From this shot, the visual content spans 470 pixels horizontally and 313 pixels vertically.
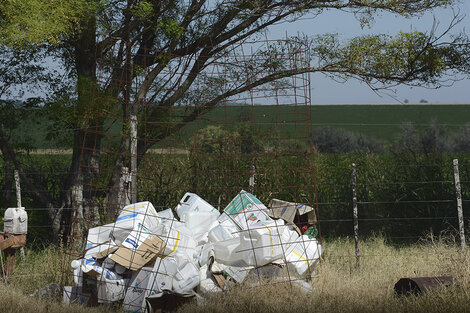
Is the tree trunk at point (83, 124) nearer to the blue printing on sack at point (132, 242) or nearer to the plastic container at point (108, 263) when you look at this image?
the plastic container at point (108, 263)

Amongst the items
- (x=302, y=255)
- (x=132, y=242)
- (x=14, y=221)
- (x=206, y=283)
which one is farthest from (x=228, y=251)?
(x=14, y=221)

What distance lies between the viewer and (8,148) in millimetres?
11258

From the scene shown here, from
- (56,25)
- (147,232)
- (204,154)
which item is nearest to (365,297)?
(147,232)

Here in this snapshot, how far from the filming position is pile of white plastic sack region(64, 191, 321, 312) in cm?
596

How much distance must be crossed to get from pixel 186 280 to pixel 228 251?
1.89 feet

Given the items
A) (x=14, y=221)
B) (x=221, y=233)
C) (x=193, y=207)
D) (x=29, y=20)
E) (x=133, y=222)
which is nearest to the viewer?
(x=133, y=222)

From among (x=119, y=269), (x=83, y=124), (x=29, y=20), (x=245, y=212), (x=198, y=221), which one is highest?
(x=29, y=20)

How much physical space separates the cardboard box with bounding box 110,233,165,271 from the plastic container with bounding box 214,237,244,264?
0.61 meters

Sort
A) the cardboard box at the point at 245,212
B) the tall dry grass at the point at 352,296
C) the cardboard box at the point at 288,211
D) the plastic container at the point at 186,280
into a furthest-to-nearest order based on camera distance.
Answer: the cardboard box at the point at 288,211, the cardboard box at the point at 245,212, the plastic container at the point at 186,280, the tall dry grass at the point at 352,296

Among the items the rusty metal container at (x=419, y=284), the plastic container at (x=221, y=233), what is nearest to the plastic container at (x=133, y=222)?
the plastic container at (x=221, y=233)

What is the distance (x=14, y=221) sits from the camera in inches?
265

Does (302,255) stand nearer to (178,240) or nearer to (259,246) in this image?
(259,246)

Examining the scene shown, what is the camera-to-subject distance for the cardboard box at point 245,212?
6641mm

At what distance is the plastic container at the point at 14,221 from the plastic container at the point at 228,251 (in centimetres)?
245
